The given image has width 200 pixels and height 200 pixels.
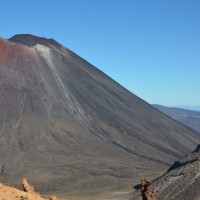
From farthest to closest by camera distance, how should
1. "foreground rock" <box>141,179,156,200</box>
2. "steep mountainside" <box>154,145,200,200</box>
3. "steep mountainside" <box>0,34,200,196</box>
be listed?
"steep mountainside" <box>0,34,200,196</box> → "steep mountainside" <box>154,145,200,200</box> → "foreground rock" <box>141,179,156,200</box>

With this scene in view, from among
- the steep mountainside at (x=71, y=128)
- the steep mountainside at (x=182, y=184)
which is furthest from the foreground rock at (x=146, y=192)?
the steep mountainside at (x=71, y=128)

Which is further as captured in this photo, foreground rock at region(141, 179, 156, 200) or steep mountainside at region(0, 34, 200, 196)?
steep mountainside at region(0, 34, 200, 196)

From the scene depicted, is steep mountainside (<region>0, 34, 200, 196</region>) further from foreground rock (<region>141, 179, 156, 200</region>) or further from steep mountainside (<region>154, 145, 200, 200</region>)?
foreground rock (<region>141, 179, 156, 200</region>)

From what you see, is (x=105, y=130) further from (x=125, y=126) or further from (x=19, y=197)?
(x=19, y=197)

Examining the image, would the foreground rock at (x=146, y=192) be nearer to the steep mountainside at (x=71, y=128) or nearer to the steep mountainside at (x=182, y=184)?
the steep mountainside at (x=182, y=184)

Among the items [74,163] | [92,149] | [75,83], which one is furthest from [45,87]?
[74,163]

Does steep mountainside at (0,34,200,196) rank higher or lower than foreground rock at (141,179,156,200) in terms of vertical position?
higher

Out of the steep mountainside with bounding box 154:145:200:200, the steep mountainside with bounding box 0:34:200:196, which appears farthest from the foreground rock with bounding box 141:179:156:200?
the steep mountainside with bounding box 0:34:200:196
